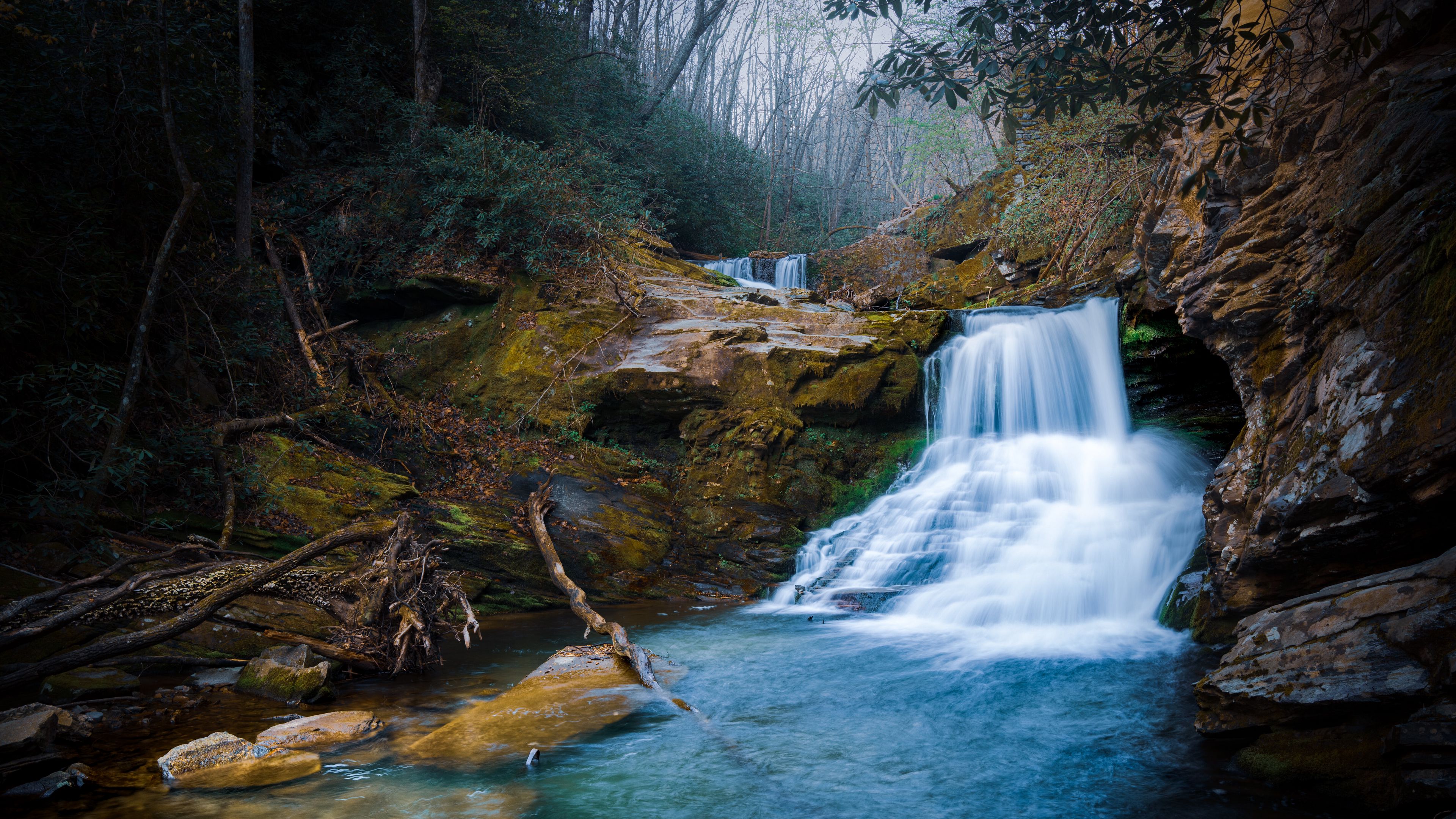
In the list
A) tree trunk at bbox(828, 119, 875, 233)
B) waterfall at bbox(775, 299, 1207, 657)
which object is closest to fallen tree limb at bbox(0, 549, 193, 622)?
waterfall at bbox(775, 299, 1207, 657)

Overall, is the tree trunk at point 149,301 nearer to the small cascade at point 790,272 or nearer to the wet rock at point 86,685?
the wet rock at point 86,685

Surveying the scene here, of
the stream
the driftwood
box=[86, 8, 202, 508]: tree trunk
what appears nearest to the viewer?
the stream

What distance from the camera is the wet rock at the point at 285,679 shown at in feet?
17.2

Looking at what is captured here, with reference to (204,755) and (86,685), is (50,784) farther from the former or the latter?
(86,685)

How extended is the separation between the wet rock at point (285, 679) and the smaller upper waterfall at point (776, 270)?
50.2 ft

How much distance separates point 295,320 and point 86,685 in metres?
6.31

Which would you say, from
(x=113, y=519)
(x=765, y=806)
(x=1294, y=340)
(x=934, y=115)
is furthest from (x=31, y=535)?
(x=934, y=115)

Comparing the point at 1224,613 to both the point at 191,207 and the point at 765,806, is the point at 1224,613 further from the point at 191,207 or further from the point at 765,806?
the point at 191,207

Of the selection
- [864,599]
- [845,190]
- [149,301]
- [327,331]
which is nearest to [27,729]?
[149,301]

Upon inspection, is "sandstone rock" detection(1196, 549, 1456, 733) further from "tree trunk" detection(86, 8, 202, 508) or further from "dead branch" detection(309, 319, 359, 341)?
"dead branch" detection(309, 319, 359, 341)

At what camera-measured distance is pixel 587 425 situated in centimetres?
1107

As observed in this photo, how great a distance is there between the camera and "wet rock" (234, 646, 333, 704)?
5.25 meters

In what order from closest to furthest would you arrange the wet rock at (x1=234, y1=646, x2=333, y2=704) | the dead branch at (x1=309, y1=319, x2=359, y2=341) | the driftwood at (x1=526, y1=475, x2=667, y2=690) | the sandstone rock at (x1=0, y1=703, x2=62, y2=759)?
the sandstone rock at (x1=0, y1=703, x2=62, y2=759), the wet rock at (x1=234, y1=646, x2=333, y2=704), the driftwood at (x1=526, y1=475, x2=667, y2=690), the dead branch at (x1=309, y1=319, x2=359, y2=341)

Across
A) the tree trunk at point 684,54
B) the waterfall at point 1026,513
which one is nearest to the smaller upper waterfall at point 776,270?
the tree trunk at point 684,54
